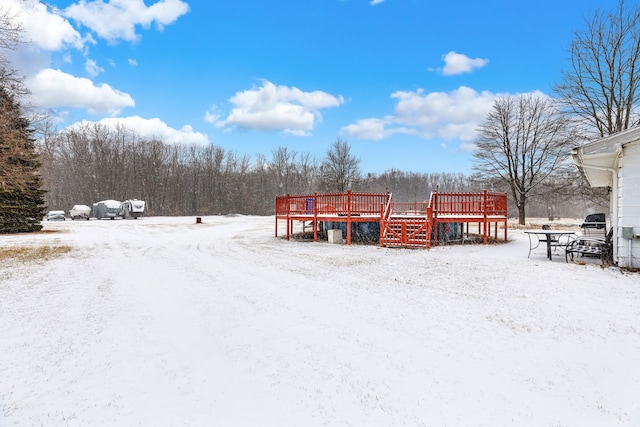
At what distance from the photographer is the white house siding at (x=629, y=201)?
7176mm

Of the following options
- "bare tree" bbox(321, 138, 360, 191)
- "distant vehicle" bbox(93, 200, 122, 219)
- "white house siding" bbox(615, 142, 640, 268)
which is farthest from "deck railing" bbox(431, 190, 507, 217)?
"distant vehicle" bbox(93, 200, 122, 219)

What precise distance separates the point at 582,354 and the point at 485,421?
1797mm

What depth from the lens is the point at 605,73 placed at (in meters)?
17.5

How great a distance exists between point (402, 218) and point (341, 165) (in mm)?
29525

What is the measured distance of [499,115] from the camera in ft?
88.2

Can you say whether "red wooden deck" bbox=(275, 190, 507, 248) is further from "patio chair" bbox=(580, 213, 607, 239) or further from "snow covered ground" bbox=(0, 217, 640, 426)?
"snow covered ground" bbox=(0, 217, 640, 426)

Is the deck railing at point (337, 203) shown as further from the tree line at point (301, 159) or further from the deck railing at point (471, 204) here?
the tree line at point (301, 159)

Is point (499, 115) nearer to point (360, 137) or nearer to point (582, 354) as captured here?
point (360, 137)

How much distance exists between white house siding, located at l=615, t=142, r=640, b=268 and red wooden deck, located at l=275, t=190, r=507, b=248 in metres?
4.63

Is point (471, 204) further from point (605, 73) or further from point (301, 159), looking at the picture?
point (301, 159)

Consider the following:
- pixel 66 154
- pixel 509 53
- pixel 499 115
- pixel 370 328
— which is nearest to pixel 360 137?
pixel 499 115

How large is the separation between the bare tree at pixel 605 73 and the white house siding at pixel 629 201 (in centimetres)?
1280

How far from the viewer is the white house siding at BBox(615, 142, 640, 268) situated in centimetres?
718

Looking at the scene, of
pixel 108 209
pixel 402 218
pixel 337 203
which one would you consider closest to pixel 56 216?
pixel 108 209
